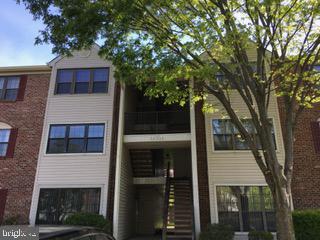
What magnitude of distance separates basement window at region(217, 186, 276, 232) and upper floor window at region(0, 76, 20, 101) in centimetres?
1232

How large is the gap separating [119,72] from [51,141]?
22.2ft

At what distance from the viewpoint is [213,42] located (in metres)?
8.53

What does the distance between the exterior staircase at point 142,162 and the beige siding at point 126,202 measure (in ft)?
1.46

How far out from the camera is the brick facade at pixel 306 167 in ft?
Result: 39.7

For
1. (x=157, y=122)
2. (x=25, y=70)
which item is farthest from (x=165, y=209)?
(x=25, y=70)

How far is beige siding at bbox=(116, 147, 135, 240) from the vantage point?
13.3m

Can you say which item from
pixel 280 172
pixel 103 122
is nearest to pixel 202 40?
pixel 280 172

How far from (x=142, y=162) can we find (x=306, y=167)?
327 inches

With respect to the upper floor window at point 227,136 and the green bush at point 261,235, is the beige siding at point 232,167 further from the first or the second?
the green bush at point 261,235

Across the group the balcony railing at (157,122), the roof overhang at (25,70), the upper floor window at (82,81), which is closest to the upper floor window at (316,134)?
the balcony railing at (157,122)

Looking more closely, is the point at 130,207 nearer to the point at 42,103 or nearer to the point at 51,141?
the point at 51,141

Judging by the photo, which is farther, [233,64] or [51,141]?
[51,141]

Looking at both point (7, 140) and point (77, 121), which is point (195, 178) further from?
point (7, 140)

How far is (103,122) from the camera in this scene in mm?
14305
